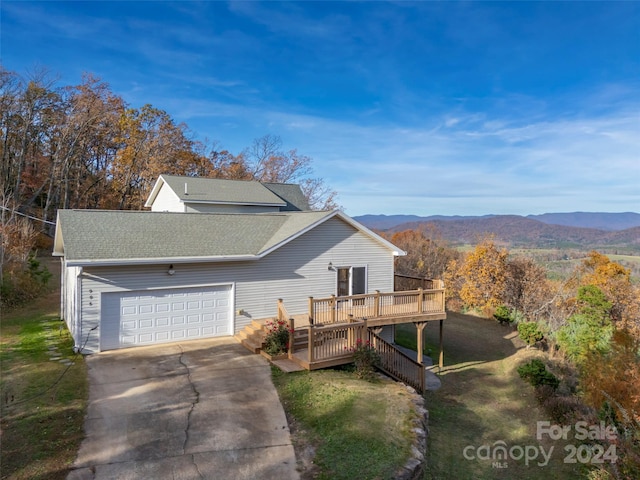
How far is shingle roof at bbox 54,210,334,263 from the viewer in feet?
42.0

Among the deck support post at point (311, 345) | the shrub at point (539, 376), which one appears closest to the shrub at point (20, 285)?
the deck support post at point (311, 345)

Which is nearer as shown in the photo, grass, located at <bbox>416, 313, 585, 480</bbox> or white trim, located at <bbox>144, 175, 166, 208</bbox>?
grass, located at <bbox>416, 313, 585, 480</bbox>

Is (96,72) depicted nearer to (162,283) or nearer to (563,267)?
(162,283)

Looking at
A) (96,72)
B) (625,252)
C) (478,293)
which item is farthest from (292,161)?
(625,252)

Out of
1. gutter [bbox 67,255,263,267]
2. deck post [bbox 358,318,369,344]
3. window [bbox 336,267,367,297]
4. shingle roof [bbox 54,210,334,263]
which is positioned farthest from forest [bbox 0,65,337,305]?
deck post [bbox 358,318,369,344]

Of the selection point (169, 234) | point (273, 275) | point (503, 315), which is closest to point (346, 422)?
point (273, 275)

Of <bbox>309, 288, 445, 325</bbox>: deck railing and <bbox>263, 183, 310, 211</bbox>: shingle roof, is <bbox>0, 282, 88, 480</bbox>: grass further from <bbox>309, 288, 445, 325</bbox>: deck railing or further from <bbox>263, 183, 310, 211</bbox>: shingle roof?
<bbox>263, 183, 310, 211</bbox>: shingle roof

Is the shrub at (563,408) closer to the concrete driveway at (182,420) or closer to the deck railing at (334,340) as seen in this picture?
the deck railing at (334,340)

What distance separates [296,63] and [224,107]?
15.1 metres

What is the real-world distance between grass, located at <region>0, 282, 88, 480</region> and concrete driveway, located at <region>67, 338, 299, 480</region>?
0.30 metres

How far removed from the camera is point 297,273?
53.0 feet

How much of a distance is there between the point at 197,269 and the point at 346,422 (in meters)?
8.02

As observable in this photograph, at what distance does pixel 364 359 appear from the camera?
11734mm

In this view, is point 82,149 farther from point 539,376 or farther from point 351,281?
point 539,376
